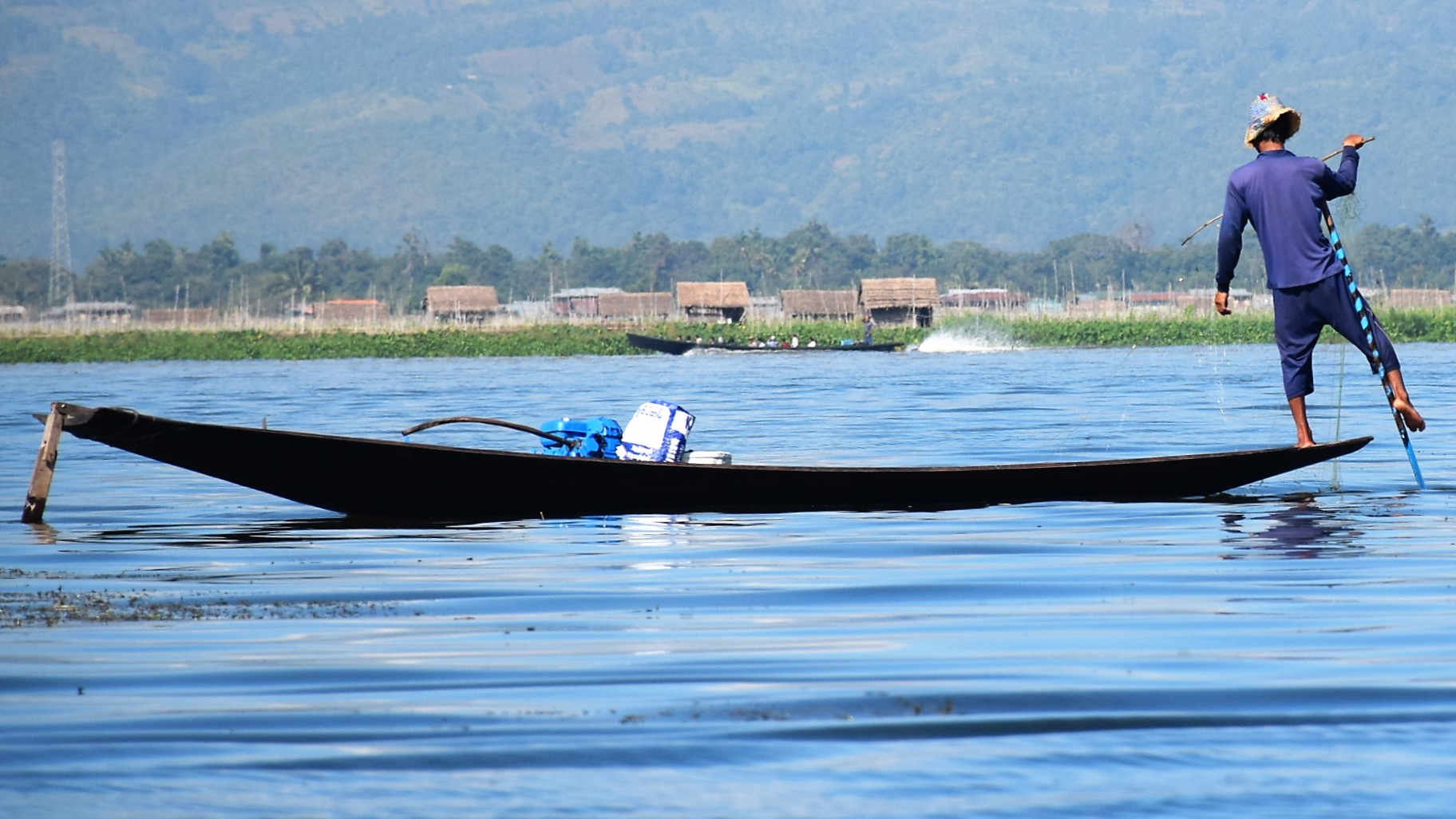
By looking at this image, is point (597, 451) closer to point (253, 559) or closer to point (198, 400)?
point (253, 559)

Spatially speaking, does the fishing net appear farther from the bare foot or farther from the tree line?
the tree line

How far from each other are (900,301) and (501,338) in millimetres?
17482

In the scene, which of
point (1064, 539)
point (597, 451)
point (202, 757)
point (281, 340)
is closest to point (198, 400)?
point (597, 451)

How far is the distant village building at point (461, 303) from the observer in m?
84.9

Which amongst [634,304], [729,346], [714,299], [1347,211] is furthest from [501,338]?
[1347,211]

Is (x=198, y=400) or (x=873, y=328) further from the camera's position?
(x=873, y=328)

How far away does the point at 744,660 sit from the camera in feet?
18.5

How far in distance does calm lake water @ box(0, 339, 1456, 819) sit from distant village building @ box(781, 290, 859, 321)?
66.4 meters

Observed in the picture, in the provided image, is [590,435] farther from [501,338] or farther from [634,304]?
[634,304]

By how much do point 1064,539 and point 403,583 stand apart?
9.41ft

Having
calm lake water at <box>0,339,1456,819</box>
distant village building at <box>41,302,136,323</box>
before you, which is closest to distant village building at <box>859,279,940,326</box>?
calm lake water at <box>0,339,1456,819</box>

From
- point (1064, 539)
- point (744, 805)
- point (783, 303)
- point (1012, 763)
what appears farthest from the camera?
point (783, 303)

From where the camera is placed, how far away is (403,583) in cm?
759

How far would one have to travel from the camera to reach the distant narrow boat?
54500mm
